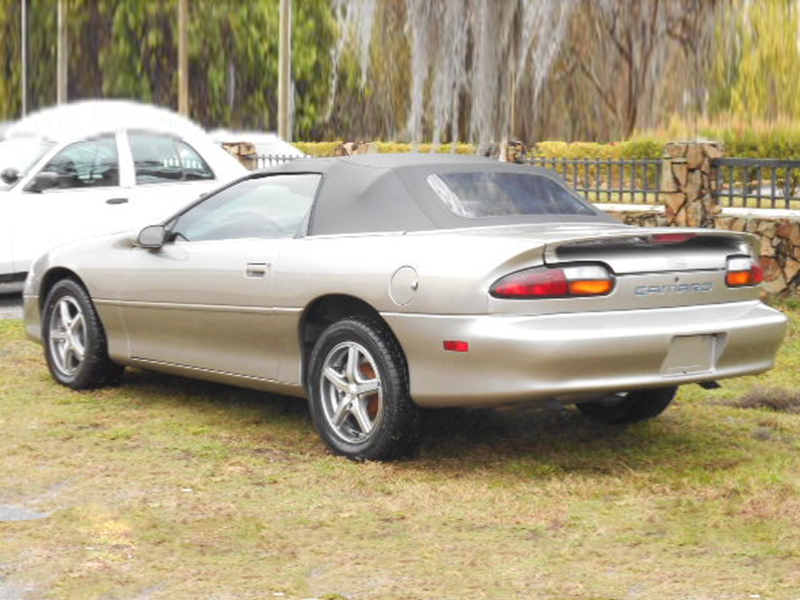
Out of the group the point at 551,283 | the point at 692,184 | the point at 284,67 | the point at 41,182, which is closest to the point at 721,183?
the point at 692,184

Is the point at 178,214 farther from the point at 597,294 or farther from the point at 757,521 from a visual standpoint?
the point at 757,521

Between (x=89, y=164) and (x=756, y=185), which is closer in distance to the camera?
(x=89, y=164)

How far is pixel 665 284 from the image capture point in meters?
6.77

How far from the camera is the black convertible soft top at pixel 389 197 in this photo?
7.20 metres

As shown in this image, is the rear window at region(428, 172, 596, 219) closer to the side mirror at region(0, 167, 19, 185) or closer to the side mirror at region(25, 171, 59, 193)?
the side mirror at region(25, 171, 59, 193)

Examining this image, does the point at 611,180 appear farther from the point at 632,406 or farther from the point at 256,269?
the point at 256,269

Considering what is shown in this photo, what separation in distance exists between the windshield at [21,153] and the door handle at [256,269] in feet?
22.7

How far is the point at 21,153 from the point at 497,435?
8.46m

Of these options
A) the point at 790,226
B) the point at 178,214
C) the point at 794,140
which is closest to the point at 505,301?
the point at 178,214

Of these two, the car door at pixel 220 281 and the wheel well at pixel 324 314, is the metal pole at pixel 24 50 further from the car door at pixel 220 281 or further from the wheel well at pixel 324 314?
the wheel well at pixel 324 314

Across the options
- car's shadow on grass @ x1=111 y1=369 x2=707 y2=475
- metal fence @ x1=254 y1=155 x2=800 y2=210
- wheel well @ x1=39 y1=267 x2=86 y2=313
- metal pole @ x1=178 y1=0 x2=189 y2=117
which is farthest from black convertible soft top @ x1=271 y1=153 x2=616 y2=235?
metal pole @ x1=178 y1=0 x2=189 y2=117

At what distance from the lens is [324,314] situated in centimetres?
739

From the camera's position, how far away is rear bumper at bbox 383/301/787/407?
6418 mm

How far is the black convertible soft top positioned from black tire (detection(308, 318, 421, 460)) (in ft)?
1.85
